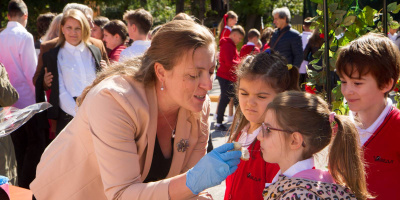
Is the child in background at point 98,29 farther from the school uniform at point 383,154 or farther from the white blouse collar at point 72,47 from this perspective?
the school uniform at point 383,154

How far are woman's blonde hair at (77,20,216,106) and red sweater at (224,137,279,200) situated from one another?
25.1 inches

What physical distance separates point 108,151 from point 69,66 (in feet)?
8.03

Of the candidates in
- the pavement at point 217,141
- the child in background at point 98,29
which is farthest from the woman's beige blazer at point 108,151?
the child in background at point 98,29

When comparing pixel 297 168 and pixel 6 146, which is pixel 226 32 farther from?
pixel 297 168

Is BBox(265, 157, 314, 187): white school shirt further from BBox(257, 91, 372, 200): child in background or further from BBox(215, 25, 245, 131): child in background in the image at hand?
BBox(215, 25, 245, 131): child in background

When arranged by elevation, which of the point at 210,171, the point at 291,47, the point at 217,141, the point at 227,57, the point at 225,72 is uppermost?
the point at 210,171

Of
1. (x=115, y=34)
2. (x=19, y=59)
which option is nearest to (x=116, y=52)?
(x=115, y=34)

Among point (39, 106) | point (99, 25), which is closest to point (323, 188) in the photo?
point (39, 106)

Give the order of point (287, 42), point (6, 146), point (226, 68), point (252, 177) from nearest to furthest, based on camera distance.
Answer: point (252, 177), point (6, 146), point (287, 42), point (226, 68)

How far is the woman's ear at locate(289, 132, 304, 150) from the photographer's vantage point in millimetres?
2061

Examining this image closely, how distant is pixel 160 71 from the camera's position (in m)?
2.30

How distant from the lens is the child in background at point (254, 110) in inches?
99.9

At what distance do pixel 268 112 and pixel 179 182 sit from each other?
49 cm

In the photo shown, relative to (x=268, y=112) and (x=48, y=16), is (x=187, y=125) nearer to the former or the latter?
(x=268, y=112)
